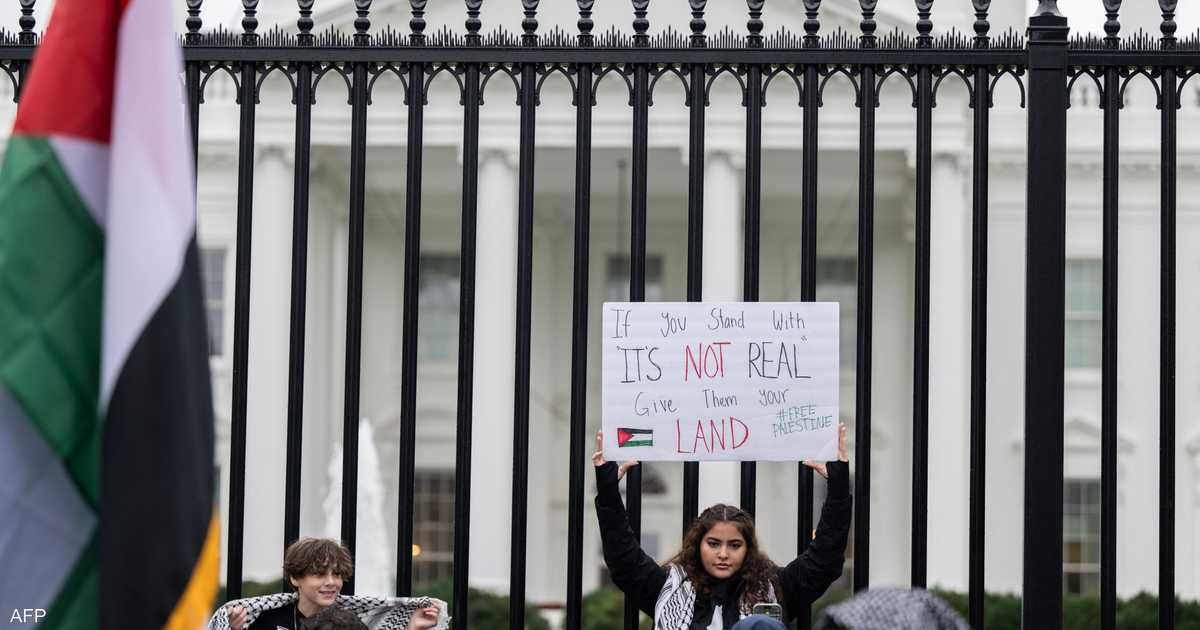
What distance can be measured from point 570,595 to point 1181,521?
71.7ft

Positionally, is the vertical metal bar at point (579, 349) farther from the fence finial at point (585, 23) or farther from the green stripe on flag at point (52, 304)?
the green stripe on flag at point (52, 304)

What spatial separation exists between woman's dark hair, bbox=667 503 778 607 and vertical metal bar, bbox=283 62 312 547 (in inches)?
58.5

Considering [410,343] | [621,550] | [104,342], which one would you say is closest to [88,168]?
[104,342]

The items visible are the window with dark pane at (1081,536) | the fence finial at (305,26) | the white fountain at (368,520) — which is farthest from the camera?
the window with dark pane at (1081,536)

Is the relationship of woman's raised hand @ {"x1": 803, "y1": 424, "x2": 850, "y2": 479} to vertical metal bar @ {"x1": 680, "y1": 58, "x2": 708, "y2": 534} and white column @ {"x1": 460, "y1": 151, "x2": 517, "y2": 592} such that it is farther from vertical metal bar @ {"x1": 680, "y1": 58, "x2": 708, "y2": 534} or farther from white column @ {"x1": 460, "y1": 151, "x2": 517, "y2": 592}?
white column @ {"x1": 460, "y1": 151, "x2": 517, "y2": 592}

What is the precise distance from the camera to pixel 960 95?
2367cm

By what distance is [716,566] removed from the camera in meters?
5.94

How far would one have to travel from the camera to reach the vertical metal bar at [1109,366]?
6359 millimetres

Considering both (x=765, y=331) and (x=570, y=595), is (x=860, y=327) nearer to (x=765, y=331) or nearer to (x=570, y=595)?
(x=765, y=331)

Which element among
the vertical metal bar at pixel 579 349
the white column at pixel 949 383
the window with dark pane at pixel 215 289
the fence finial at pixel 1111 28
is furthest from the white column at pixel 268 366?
the fence finial at pixel 1111 28

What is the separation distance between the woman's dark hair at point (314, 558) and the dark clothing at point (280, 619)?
4.9 inches

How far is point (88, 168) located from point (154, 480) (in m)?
0.58

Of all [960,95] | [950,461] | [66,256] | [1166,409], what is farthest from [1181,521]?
[66,256]

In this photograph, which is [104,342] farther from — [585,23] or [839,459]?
[585,23]
